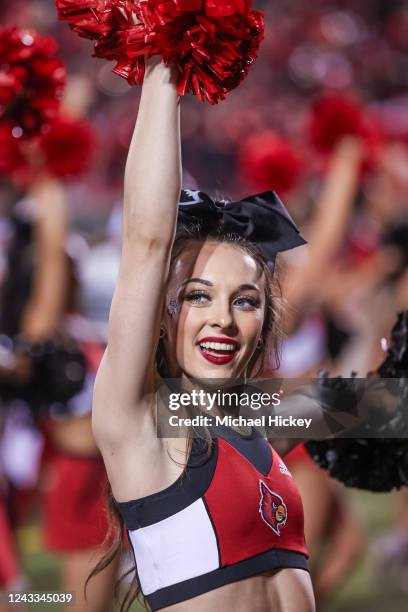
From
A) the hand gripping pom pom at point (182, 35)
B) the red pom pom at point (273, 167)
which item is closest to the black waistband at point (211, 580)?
the hand gripping pom pom at point (182, 35)

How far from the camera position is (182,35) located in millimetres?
1374

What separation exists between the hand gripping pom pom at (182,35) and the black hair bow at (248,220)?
30 centimetres

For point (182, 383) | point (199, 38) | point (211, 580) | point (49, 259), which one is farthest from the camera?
point (49, 259)

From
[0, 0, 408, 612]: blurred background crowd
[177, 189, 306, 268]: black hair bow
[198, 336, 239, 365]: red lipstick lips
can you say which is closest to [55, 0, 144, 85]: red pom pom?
[177, 189, 306, 268]: black hair bow

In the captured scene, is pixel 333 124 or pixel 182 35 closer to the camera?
pixel 182 35

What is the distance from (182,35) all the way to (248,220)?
0.42 meters

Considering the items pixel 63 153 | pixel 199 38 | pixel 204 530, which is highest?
pixel 63 153

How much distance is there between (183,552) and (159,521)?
6 centimetres

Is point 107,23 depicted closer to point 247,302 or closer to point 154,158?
point 154,158

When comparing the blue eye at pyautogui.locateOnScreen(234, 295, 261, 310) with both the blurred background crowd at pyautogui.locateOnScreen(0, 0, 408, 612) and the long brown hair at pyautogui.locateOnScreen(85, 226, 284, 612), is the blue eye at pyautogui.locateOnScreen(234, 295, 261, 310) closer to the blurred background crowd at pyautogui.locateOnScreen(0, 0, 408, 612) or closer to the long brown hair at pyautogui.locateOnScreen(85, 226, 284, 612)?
the long brown hair at pyautogui.locateOnScreen(85, 226, 284, 612)

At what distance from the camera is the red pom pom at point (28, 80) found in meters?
1.85

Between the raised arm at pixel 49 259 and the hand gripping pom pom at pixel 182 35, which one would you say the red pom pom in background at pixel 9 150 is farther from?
the raised arm at pixel 49 259

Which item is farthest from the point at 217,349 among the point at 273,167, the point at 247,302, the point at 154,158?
the point at 273,167

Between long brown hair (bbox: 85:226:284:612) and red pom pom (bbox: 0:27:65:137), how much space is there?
1.45 ft
